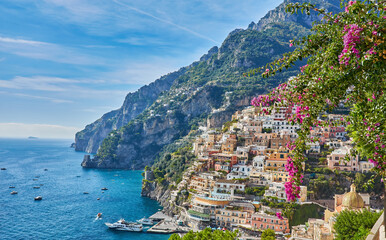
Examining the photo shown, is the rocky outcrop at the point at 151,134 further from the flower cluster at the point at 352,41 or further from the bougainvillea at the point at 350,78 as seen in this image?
the flower cluster at the point at 352,41

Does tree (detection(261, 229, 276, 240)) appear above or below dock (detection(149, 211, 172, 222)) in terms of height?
above

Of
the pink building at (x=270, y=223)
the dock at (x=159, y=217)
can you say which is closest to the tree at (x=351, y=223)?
the pink building at (x=270, y=223)

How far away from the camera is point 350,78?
3.92 m

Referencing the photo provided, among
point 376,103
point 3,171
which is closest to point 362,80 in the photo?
point 376,103

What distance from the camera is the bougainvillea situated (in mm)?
3643

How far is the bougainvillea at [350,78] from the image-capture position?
3643 millimetres

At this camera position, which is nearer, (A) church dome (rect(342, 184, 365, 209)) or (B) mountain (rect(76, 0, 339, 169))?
(A) church dome (rect(342, 184, 365, 209))

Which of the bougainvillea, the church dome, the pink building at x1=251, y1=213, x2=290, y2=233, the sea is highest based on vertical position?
the bougainvillea

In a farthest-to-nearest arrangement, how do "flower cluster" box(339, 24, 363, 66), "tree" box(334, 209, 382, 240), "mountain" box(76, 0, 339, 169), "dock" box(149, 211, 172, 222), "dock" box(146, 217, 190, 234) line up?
"mountain" box(76, 0, 339, 169) → "dock" box(149, 211, 172, 222) → "dock" box(146, 217, 190, 234) → "tree" box(334, 209, 382, 240) → "flower cluster" box(339, 24, 363, 66)

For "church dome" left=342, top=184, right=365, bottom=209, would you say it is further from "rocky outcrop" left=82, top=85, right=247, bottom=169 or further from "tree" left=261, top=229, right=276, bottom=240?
"rocky outcrop" left=82, top=85, right=247, bottom=169

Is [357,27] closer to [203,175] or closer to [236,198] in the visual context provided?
[236,198]

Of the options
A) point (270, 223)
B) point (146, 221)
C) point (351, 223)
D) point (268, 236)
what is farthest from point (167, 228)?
point (351, 223)

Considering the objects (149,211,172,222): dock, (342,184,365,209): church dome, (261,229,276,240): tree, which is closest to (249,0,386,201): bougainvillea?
(342,184,365,209): church dome

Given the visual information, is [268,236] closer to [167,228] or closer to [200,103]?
[167,228]
